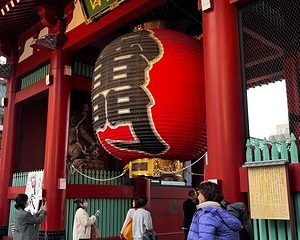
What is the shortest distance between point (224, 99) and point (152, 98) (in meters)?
0.91

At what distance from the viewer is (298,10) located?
14.2ft

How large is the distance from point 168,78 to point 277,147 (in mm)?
1592

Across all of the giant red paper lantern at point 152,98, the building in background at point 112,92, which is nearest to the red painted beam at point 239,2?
the building in background at point 112,92

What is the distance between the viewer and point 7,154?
7742 millimetres

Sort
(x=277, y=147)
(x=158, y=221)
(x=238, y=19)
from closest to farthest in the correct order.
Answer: (x=277, y=147) → (x=238, y=19) → (x=158, y=221)

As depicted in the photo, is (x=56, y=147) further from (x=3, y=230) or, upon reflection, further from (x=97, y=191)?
(x=3, y=230)

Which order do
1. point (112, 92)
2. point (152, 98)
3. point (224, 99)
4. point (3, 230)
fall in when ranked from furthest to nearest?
point (3, 230) < point (112, 92) < point (152, 98) < point (224, 99)

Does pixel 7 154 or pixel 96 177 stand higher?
pixel 7 154

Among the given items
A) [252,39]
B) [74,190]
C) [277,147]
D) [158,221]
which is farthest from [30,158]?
[277,147]

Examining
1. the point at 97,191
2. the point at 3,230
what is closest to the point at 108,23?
the point at 97,191

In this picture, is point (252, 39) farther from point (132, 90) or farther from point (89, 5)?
point (89, 5)

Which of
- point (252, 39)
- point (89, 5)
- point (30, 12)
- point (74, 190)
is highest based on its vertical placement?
point (30, 12)

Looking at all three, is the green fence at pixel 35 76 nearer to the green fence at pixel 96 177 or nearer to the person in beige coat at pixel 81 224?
the green fence at pixel 96 177

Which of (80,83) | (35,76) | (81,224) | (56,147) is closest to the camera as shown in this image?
(81,224)
